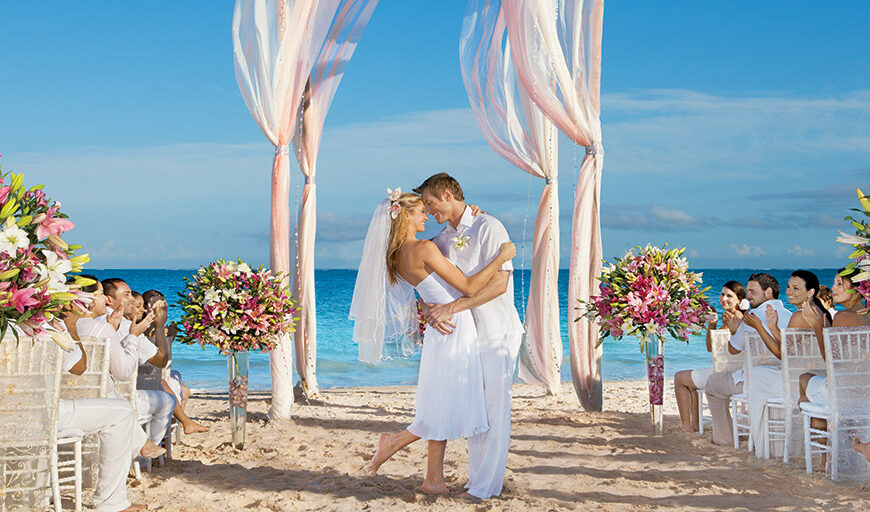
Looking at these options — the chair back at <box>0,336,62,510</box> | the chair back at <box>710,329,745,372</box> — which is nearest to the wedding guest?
the chair back at <box>0,336,62,510</box>

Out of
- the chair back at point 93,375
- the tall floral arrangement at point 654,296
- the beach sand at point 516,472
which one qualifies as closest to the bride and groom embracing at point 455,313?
the beach sand at point 516,472

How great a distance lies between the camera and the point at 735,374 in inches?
237

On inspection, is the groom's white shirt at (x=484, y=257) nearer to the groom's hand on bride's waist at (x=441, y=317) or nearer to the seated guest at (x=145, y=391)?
the groom's hand on bride's waist at (x=441, y=317)

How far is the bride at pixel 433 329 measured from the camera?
430 centimetres

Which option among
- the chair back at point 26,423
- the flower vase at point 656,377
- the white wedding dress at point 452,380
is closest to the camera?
the chair back at point 26,423

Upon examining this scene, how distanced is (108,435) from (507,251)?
2.32 metres

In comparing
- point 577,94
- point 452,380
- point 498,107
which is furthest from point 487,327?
point 498,107

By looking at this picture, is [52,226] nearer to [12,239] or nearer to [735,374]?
[12,239]

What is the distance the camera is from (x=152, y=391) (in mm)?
5262

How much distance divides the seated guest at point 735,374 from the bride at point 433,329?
8.23 ft

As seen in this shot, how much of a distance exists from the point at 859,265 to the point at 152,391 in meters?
4.31

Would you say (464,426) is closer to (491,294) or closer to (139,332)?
(491,294)

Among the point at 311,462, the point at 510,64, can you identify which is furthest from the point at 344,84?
the point at 311,462

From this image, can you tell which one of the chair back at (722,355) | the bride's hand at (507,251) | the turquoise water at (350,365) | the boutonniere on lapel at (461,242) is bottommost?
the turquoise water at (350,365)
